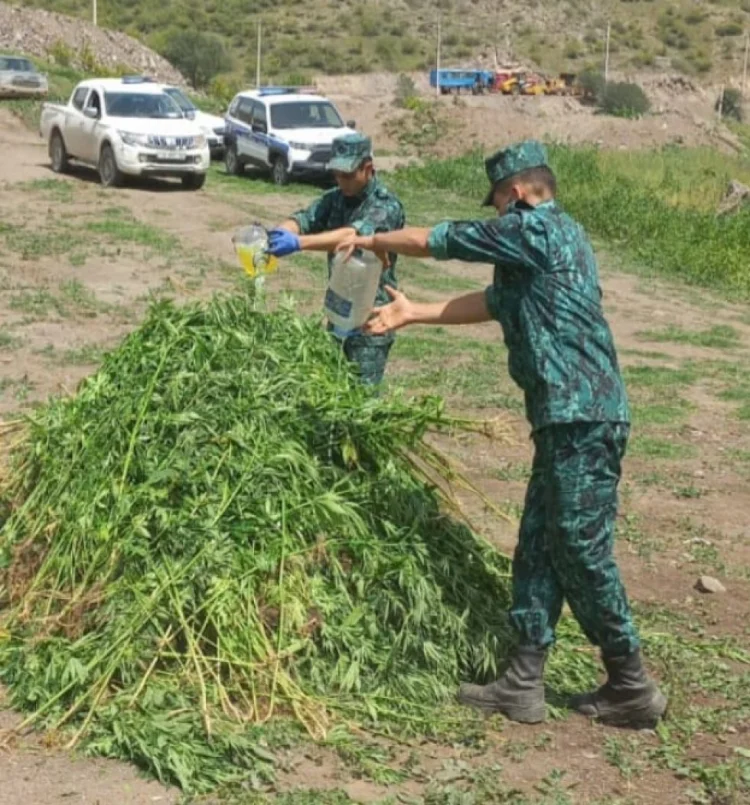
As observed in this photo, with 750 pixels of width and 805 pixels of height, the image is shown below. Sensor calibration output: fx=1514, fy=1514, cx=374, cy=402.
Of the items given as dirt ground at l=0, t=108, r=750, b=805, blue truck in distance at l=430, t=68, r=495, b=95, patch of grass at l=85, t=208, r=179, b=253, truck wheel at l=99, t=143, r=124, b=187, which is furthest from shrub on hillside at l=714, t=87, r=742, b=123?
patch of grass at l=85, t=208, r=179, b=253

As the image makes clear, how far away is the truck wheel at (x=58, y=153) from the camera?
23.8 meters

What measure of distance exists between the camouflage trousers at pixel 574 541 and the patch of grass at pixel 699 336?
9020 mm

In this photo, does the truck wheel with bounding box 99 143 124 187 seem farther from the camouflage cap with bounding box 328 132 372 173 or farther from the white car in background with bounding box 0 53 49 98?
the camouflage cap with bounding box 328 132 372 173

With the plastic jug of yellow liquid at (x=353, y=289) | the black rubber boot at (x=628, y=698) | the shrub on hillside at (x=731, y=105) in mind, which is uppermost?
the plastic jug of yellow liquid at (x=353, y=289)

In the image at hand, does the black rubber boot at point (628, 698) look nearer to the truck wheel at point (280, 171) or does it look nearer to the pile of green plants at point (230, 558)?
the pile of green plants at point (230, 558)

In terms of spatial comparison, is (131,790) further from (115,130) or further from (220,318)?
(115,130)

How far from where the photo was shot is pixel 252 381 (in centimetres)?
535

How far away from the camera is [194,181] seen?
→ 77.0 feet

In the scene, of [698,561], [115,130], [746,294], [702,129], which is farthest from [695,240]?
[702,129]

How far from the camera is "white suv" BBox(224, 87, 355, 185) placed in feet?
81.4

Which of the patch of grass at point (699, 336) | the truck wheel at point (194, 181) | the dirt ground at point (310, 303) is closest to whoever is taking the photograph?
the dirt ground at point (310, 303)

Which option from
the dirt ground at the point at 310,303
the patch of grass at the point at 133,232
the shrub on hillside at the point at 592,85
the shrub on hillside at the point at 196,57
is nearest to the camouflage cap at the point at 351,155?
the dirt ground at the point at 310,303

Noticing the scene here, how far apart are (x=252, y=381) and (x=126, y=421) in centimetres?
46

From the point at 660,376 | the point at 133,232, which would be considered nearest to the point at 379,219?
the point at 660,376
